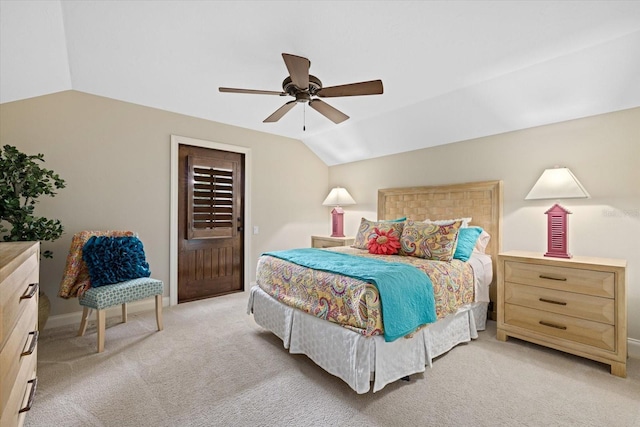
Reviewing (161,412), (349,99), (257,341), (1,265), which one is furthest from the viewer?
(349,99)

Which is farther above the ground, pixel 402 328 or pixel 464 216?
pixel 464 216

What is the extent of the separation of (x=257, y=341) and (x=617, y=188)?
349 centimetres

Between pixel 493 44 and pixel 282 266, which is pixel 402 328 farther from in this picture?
pixel 493 44

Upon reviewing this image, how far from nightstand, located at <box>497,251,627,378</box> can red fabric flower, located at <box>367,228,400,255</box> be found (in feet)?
3.20

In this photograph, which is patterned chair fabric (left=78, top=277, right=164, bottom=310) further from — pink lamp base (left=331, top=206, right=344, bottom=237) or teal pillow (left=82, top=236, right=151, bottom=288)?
pink lamp base (left=331, top=206, right=344, bottom=237)

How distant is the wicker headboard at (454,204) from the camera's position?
335 cm

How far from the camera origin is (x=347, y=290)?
2.02m

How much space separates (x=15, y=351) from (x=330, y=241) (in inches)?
146

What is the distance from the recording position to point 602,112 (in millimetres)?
2676

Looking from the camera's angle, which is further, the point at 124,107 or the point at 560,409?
the point at 124,107

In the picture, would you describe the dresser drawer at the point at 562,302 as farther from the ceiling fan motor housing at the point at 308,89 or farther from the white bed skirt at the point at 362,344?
the ceiling fan motor housing at the point at 308,89

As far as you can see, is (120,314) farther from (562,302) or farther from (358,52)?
(562,302)

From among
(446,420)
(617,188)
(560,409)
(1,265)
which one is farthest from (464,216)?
(1,265)

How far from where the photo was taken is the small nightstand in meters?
4.49
